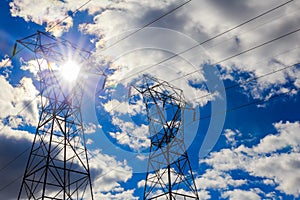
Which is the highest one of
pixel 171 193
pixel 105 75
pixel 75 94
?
pixel 105 75

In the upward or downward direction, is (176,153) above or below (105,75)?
below

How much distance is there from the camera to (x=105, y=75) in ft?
99.8

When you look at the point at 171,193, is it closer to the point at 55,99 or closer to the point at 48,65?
the point at 55,99

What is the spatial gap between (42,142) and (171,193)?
1005cm

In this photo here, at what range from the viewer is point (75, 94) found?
27.9 m

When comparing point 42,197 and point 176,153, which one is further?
point 176,153

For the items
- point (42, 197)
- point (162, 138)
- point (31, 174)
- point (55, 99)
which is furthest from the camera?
point (162, 138)

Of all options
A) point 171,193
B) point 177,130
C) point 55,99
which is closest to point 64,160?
point 55,99

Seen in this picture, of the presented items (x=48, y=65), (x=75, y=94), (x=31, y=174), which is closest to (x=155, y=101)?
(x=75, y=94)

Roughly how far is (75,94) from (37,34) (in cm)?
582

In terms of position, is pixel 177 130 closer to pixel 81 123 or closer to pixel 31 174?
pixel 81 123

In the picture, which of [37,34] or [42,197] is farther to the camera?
[37,34]

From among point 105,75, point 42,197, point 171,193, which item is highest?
point 105,75

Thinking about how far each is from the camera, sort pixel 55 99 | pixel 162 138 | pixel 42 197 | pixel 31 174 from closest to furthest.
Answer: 1. pixel 42 197
2. pixel 31 174
3. pixel 55 99
4. pixel 162 138
